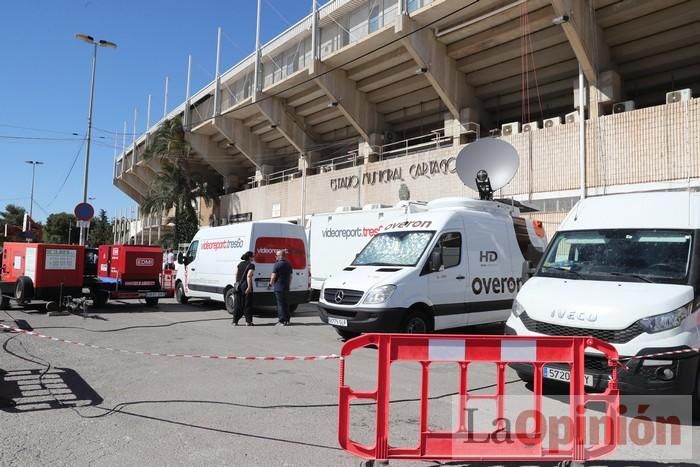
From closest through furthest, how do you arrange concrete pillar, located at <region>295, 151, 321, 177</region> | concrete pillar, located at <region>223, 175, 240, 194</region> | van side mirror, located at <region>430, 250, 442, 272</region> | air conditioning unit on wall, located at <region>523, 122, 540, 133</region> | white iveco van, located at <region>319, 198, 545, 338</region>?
white iveco van, located at <region>319, 198, 545, 338</region>, van side mirror, located at <region>430, 250, 442, 272</region>, air conditioning unit on wall, located at <region>523, 122, 540, 133</region>, concrete pillar, located at <region>295, 151, 321, 177</region>, concrete pillar, located at <region>223, 175, 240, 194</region>

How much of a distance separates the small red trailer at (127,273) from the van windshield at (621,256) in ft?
37.2

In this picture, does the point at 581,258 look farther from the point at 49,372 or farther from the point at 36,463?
the point at 49,372

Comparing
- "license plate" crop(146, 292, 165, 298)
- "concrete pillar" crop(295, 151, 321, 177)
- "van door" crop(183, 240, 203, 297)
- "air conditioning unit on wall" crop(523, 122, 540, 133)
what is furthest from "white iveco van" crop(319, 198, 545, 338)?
"concrete pillar" crop(295, 151, 321, 177)

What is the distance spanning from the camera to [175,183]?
37031 mm

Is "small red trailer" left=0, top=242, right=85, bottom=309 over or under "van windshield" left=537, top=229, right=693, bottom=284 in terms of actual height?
under

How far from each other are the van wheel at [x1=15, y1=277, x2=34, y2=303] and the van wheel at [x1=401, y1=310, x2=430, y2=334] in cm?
959

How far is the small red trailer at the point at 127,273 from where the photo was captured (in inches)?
559

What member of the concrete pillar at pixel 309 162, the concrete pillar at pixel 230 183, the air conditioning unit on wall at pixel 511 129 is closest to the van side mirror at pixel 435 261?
the air conditioning unit on wall at pixel 511 129

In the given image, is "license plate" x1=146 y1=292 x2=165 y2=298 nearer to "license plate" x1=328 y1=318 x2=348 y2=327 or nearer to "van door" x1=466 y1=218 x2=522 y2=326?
"license plate" x1=328 y1=318 x2=348 y2=327

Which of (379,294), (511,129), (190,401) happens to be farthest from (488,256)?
(511,129)

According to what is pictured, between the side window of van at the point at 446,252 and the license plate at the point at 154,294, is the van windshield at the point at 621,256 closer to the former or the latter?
the side window of van at the point at 446,252

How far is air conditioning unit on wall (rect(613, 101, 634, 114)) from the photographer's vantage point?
1636 cm

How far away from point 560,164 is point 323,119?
603 inches

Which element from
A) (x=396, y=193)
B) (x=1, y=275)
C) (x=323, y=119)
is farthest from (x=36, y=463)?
(x=323, y=119)
